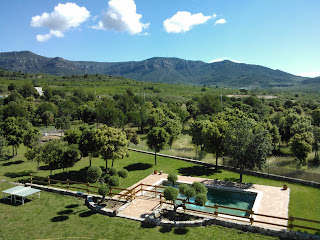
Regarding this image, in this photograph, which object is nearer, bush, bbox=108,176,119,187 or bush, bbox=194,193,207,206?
bush, bbox=194,193,207,206

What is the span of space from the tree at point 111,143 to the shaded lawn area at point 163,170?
275 cm

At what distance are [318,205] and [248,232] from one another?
760 centimetres

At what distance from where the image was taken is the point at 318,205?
59.1 ft

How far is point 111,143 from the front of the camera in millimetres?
23766

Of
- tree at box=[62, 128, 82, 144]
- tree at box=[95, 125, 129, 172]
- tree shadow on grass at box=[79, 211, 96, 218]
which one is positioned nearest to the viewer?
tree shadow on grass at box=[79, 211, 96, 218]

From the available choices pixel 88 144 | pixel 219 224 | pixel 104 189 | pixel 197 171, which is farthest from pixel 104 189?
pixel 197 171

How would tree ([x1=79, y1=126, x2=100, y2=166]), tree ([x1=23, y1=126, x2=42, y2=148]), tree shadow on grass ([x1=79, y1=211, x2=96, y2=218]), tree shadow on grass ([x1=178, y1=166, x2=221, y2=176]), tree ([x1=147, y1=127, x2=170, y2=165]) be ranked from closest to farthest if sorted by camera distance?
tree shadow on grass ([x1=79, y1=211, x2=96, y2=218]), tree ([x1=79, y1=126, x2=100, y2=166]), tree shadow on grass ([x1=178, y1=166, x2=221, y2=176]), tree ([x1=147, y1=127, x2=170, y2=165]), tree ([x1=23, y1=126, x2=42, y2=148])

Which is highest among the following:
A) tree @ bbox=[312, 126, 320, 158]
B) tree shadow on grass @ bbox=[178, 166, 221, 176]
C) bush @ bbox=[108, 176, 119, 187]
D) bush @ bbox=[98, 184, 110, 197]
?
tree @ bbox=[312, 126, 320, 158]

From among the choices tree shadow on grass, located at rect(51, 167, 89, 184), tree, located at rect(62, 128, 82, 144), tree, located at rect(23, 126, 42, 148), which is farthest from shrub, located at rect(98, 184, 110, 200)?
tree, located at rect(23, 126, 42, 148)

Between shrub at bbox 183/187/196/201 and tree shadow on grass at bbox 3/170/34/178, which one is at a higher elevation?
shrub at bbox 183/187/196/201

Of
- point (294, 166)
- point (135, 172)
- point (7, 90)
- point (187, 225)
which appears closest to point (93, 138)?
point (135, 172)

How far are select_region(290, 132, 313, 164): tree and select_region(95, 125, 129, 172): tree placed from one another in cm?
2048

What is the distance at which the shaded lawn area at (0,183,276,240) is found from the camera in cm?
1388

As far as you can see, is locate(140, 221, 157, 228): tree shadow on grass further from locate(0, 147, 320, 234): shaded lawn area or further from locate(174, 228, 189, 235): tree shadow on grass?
locate(0, 147, 320, 234): shaded lawn area
